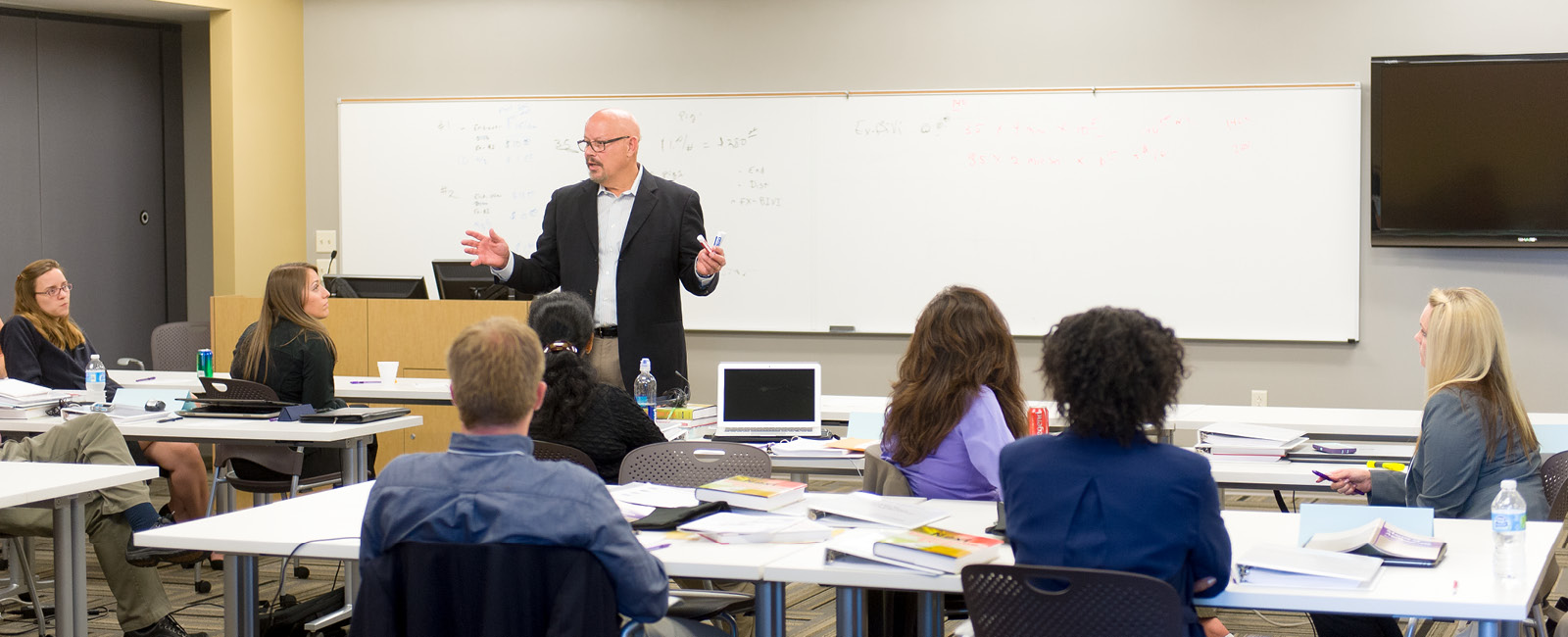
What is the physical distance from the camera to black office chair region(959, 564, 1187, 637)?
1.98 meters

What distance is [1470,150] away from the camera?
6289 mm

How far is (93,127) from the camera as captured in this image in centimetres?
785

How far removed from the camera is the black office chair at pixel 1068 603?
77.9 inches

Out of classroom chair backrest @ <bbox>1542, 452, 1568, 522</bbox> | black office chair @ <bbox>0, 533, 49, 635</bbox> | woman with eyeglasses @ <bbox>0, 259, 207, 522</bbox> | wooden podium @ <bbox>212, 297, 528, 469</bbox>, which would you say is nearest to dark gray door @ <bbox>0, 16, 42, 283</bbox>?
wooden podium @ <bbox>212, 297, 528, 469</bbox>

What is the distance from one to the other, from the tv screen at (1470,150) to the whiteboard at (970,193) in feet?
0.62

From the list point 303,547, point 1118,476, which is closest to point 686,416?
point 303,547

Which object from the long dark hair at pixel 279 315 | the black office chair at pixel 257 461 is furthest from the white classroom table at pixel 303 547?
the long dark hair at pixel 279 315

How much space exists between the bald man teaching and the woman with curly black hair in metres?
2.62

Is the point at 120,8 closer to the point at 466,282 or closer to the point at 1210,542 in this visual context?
the point at 466,282

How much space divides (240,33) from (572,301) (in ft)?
15.3

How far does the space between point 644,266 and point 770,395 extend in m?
0.69

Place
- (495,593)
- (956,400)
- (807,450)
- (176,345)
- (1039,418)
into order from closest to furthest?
(495,593)
(956,400)
(1039,418)
(807,450)
(176,345)

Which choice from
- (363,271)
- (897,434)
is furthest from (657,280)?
(363,271)

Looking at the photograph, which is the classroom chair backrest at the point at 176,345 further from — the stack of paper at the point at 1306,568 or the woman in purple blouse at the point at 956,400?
the stack of paper at the point at 1306,568
